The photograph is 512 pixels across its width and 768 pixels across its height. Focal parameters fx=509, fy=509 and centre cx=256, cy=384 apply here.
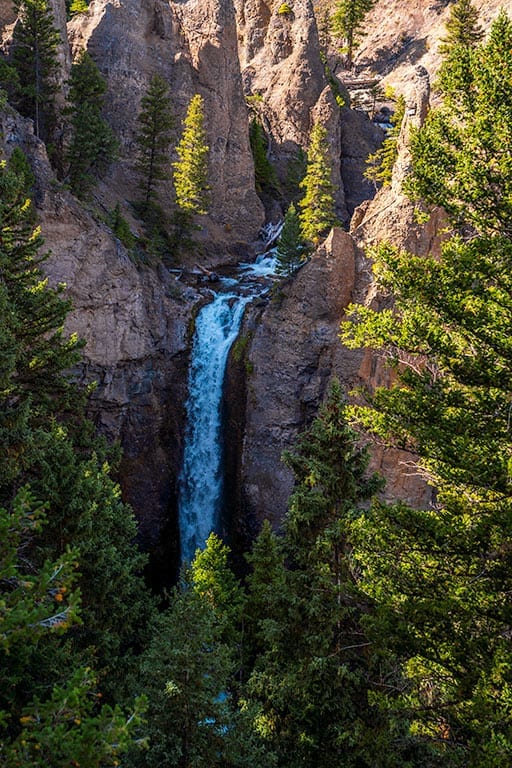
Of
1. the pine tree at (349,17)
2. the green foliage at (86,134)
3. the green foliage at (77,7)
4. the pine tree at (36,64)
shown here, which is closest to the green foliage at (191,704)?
the green foliage at (86,134)

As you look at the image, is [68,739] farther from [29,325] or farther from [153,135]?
[153,135]

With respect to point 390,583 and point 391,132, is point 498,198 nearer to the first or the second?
point 390,583

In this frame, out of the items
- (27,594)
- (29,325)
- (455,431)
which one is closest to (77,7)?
(29,325)

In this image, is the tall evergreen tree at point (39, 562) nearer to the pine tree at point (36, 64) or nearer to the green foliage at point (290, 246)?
the green foliage at point (290, 246)

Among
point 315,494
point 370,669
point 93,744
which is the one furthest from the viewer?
point 315,494

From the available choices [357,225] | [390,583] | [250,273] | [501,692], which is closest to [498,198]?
[390,583]

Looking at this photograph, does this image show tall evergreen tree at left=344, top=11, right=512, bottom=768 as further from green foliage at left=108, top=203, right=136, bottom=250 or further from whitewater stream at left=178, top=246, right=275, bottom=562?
green foliage at left=108, top=203, right=136, bottom=250

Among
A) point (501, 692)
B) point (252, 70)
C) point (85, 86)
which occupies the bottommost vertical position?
point (501, 692)
